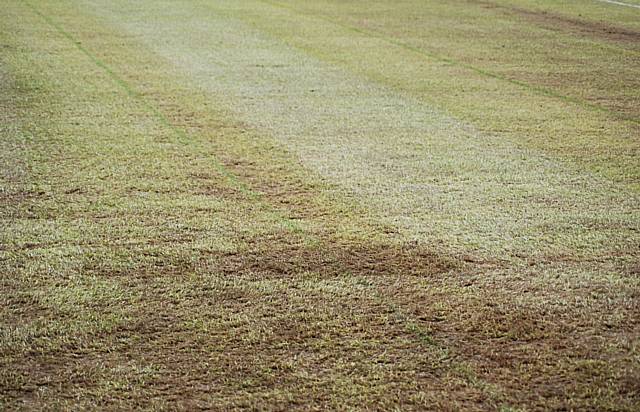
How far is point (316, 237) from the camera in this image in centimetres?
357

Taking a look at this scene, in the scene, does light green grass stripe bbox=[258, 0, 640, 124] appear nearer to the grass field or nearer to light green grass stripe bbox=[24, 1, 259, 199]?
the grass field

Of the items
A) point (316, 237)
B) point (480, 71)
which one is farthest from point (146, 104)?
point (480, 71)

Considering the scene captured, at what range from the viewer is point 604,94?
21.6ft

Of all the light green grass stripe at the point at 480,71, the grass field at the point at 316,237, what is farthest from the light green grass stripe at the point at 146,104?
the light green grass stripe at the point at 480,71

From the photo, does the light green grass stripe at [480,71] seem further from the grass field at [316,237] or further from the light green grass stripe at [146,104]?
the light green grass stripe at [146,104]

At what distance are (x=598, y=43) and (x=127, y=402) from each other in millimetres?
7992

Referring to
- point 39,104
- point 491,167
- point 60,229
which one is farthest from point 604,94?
point 60,229

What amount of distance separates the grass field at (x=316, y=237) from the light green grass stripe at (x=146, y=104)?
0.09ft

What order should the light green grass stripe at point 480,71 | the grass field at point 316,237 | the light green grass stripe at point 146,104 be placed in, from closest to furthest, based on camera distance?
1. the grass field at point 316,237
2. the light green grass stripe at point 146,104
3. the light green grass stripe at point 480,71

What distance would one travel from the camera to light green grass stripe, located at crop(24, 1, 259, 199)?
426 centimetres

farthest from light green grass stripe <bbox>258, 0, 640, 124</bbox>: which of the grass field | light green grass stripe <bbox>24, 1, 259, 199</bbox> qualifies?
light green grass stripe <bbox>24, 1, 259, 199</bbox>

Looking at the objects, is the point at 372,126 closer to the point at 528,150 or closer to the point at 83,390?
the point at 528,150

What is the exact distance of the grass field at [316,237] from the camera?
253 cm

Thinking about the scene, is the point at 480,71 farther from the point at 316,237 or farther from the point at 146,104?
the point at 316,237
